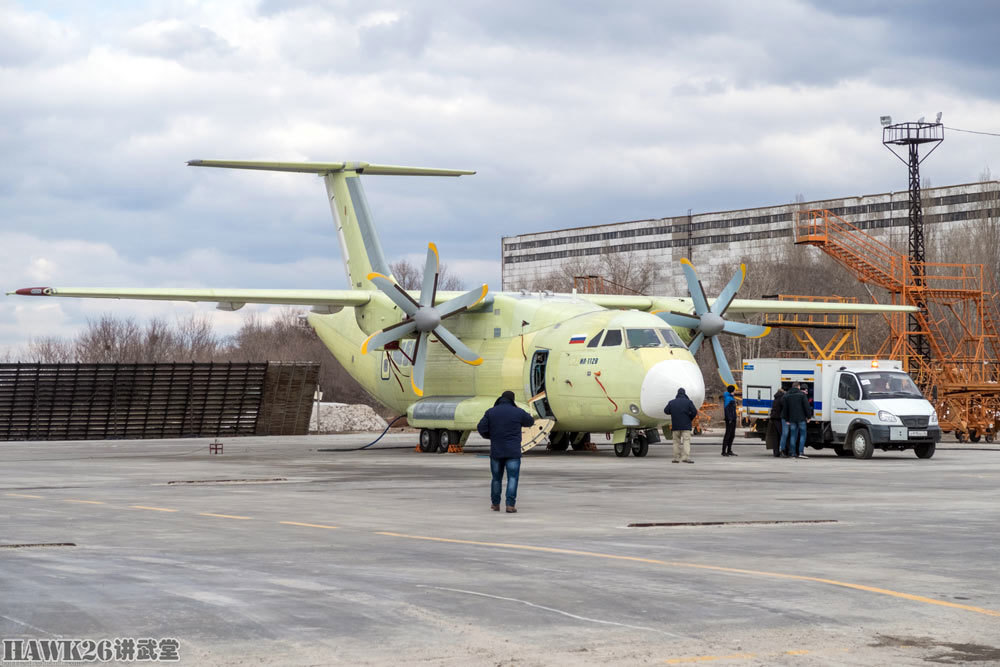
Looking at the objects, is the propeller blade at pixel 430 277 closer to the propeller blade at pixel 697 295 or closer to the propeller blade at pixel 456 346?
the propeller blade at pixel 456 346

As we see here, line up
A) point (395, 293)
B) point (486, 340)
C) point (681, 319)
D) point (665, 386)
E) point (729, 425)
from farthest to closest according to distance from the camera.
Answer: point (681, 319) < point (486, 340) < point (729, 425) < point (395, 293) < point (665, 386)

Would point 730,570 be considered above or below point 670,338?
below

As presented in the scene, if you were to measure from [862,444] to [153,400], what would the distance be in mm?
29022

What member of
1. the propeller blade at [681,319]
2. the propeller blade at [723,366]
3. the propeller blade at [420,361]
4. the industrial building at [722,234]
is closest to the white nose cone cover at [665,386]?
the propeller blade at [723,366]

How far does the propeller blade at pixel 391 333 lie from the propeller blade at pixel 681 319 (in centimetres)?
774

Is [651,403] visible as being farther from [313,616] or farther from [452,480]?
[313,616]

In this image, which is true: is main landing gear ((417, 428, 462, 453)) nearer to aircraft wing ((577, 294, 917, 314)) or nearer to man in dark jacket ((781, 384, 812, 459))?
aircraft wing ((577, 294, 917, 314))

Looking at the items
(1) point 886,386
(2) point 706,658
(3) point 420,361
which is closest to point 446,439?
(3) point 420,361

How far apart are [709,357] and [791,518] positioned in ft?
217

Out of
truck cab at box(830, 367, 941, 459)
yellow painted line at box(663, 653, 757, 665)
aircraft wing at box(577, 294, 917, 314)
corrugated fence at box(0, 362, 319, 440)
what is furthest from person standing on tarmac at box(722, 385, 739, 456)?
yellow painted line at box(663, 653, 757, 665)

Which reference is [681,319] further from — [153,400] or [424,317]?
[153,400]

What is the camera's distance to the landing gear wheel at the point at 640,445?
30362mm

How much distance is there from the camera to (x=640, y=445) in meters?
30.4

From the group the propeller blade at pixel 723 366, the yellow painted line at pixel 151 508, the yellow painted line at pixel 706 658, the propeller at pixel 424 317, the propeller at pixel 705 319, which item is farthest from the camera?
the propeller at pixel 705 319
